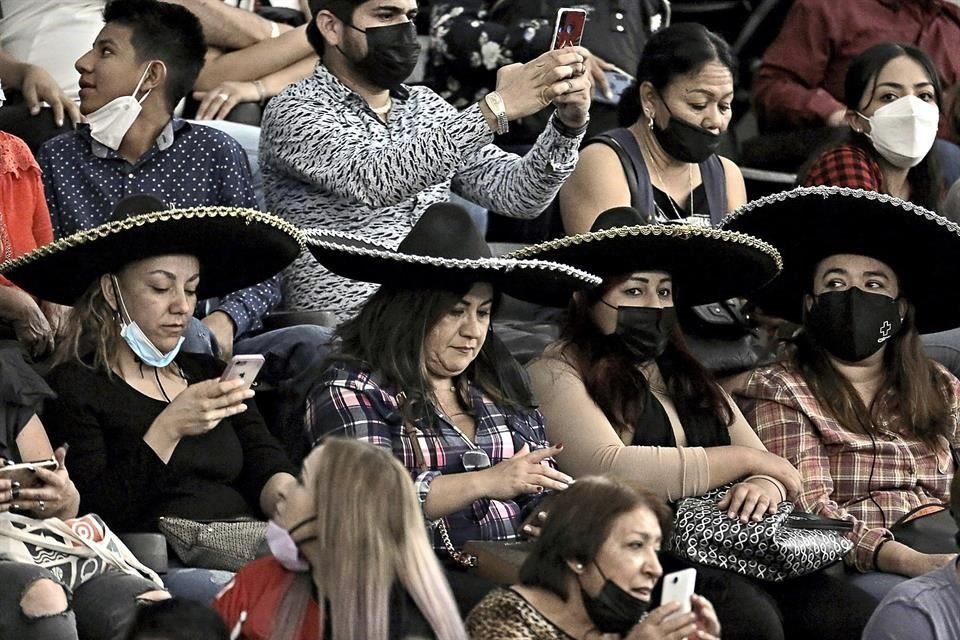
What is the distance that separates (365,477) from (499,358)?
4.07 ft

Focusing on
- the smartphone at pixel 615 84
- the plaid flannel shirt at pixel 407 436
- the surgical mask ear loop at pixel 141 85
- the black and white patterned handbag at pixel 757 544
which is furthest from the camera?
the smartphone at pixel 615 84

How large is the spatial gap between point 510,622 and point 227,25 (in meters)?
3.35

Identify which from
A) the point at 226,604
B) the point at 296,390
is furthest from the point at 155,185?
the point at 226,604

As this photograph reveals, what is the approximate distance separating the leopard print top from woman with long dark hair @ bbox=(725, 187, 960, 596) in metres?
1.38

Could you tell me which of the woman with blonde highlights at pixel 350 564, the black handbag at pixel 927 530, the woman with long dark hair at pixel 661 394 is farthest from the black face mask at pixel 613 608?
the black handbag at pixel 927 530

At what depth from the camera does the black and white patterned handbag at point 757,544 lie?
4.65 metres

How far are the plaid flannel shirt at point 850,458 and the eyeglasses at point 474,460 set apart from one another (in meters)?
0.95

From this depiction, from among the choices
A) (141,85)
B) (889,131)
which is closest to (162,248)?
(141,85)

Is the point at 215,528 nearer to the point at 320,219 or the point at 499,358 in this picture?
the point at 499,358

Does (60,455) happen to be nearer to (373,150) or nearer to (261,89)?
(373,150)

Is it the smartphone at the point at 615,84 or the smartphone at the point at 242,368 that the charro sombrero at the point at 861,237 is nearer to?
the smartphone at the point at 615,84

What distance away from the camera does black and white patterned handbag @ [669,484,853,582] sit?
465 cm

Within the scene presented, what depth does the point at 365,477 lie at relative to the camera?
12.2 feet

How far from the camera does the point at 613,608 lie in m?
3.89
